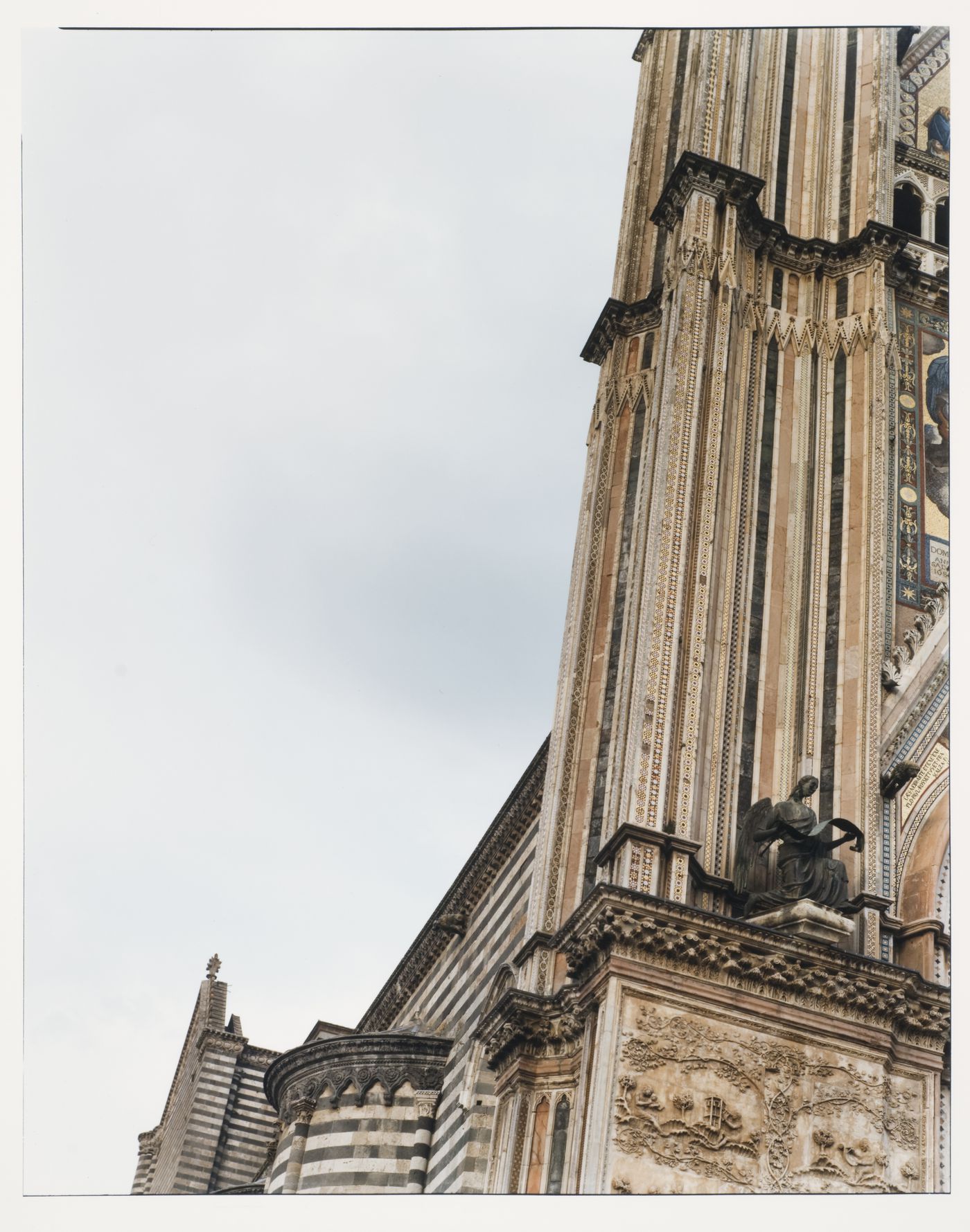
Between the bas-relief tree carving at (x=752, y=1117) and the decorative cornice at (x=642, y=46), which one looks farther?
the decorative cornice at (x=642, y=46)

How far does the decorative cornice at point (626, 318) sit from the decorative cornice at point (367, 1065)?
7.68 m

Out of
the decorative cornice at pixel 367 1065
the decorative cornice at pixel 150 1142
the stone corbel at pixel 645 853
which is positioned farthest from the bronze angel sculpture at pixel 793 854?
the decorative cornice at pixel 150 1142

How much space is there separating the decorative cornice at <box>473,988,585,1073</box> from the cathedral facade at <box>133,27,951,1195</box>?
0.09 feet

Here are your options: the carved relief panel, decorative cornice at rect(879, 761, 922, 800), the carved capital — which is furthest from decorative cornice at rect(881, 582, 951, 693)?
the carved capital

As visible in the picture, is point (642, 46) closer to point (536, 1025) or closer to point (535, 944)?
point (535, 944)

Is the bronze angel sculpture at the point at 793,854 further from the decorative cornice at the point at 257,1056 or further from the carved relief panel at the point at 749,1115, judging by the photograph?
the decorative cornice at the point at 257,1056

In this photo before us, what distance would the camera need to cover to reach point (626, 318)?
17188 millimetres

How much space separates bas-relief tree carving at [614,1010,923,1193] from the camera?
10922 mm

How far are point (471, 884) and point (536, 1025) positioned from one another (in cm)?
778

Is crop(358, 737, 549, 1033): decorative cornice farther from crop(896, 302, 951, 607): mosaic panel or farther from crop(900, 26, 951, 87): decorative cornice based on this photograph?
crop(900, 26, 951, 87): decorative cornice

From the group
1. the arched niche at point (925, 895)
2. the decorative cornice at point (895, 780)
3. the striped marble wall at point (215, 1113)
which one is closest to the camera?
the arched niche at point (925, 895)

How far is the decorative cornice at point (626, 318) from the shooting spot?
1706 cm

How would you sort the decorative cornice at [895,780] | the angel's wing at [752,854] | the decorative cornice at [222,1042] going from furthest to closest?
the decorative cornice at [222,1042]
the decorative cornice at [895,780]
the angel's wing at [752,854]
